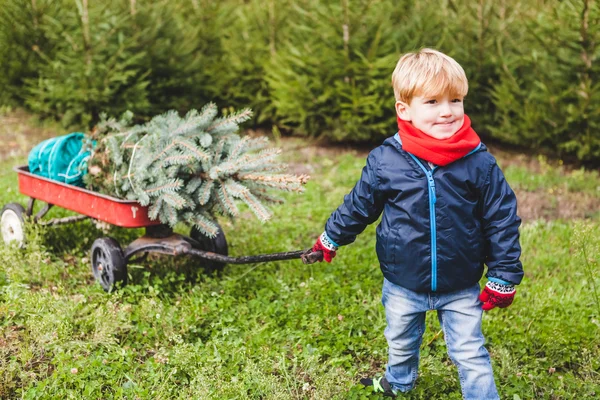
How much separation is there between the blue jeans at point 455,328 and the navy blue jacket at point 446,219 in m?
0.09

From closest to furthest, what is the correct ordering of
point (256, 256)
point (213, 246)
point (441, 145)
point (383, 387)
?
point (441, 145), point (383, 387), point (256, 256), point (213, 246)

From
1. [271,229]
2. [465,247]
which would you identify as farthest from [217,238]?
[465,247]

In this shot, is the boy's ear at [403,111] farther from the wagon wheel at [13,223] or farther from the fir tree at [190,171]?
the wagon wheel at [13,223]

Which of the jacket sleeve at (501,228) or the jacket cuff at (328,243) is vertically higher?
the jacket sleeve at (501,228)

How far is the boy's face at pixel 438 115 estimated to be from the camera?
2.76 metres

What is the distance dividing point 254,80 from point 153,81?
1655 mm

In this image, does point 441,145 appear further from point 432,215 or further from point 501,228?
point 501,228

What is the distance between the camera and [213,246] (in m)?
4.55

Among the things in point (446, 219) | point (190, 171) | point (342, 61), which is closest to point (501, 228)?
point (446, 219)

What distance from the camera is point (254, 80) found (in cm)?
980

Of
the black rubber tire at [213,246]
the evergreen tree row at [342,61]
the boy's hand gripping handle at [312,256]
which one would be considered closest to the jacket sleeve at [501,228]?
the boy's hand gripping handle at [312,256]

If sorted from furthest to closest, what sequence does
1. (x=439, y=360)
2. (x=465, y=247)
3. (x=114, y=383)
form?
(x=439, y=360) → (x=114, y=383) → (x=465, y=247)

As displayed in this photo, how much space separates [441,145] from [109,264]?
8.31 ft

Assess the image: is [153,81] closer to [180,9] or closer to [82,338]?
[180,9]
